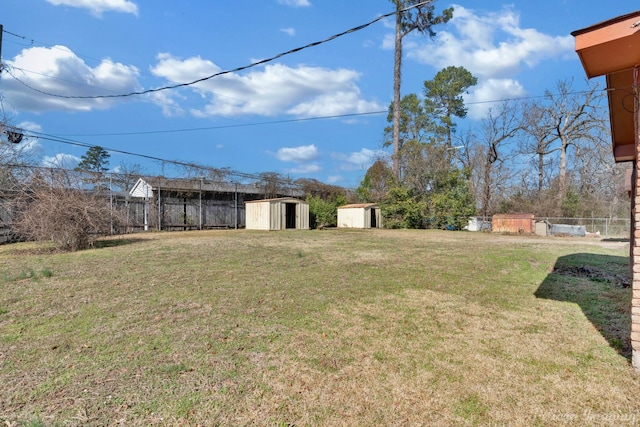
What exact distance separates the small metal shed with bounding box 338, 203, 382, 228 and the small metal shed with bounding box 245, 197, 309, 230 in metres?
4.10

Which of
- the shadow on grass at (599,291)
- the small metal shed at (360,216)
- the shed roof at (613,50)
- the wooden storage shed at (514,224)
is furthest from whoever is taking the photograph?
the small metal shed at (360,216)

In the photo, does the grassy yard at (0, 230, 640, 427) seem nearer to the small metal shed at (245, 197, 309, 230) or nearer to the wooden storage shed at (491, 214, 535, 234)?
the small metal shed at (245, 197, 309, 230)

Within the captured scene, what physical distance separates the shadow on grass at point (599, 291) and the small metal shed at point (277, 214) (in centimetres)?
1377

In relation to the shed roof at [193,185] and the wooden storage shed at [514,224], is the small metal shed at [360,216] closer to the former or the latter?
the shed roof at [193,185]

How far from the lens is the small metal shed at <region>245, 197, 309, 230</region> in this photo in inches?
758

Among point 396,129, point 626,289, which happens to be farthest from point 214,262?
point 396,129

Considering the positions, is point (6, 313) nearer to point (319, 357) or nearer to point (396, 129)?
point (319, 357)

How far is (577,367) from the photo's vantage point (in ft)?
9.07

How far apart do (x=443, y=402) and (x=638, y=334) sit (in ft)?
5.76

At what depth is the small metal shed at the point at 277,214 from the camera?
19266mm

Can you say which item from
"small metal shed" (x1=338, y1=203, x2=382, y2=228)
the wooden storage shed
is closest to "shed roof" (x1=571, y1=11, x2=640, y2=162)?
the wooden storage shed

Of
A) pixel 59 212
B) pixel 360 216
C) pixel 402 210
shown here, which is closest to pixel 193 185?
pixel 59 212

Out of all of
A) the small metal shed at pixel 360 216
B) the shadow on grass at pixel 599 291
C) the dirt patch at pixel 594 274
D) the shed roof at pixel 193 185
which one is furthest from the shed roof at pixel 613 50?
the small metal shed at pixel 360 216

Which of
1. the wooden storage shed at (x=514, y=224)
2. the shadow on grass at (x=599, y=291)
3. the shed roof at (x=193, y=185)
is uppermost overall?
the shed roof at (x=193, y=185)
